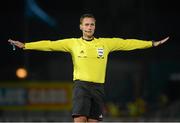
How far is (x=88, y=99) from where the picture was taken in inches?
277

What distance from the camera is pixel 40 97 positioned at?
15383 mm

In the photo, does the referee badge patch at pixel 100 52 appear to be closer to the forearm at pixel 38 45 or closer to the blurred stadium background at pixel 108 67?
the forearm at pixel 38 45

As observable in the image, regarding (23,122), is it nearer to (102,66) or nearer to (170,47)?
(170,47)

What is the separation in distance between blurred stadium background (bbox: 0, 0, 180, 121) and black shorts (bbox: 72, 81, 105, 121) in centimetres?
816

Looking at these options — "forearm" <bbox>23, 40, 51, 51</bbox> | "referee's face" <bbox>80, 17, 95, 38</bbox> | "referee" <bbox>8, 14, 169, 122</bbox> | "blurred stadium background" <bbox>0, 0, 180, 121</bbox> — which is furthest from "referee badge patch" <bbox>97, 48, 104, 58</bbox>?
"blurred stadium background" <bbox>0, 0, 180, 121</bbox>

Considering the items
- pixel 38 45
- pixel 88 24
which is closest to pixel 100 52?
pixel 88 24

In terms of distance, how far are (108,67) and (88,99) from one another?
8.53 meters

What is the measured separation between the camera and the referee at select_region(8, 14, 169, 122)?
276 inches

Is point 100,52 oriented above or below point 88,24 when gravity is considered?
below

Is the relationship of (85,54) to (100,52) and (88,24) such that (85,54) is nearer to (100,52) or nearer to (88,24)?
(100,52)

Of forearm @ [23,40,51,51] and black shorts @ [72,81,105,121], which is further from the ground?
forearm @ [23,40,51,51]

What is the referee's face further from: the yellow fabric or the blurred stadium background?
the blurred stadium background

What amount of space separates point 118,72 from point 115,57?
0.37m

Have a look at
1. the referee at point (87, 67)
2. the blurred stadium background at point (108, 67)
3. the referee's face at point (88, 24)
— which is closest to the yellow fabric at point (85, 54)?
the referee at point (87, 67)
